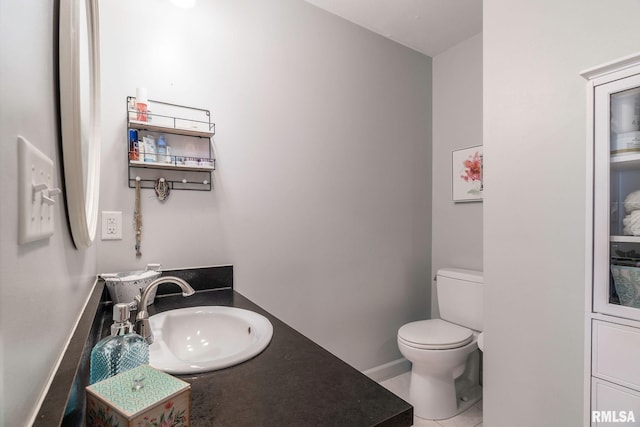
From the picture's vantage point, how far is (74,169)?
1.84 ft

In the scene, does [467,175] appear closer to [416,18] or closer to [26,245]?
[416,18]

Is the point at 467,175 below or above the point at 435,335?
above

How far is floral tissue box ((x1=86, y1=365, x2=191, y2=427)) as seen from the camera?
38cm

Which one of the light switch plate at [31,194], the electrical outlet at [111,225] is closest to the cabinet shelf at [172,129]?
the electrical outlet at [111,225]

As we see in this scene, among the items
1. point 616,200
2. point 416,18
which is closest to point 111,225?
point 616,200

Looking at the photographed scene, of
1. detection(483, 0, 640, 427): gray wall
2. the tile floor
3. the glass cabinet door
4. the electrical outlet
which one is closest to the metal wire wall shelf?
the electrical outlet

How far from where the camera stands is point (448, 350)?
6.01 feet

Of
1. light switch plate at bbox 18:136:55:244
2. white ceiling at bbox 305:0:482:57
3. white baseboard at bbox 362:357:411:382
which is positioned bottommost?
white baseboard at bbox 362:357:411:382

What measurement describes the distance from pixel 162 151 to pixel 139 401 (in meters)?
1.35

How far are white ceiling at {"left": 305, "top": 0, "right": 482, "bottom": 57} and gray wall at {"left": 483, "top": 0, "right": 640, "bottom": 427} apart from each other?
22.4 inches

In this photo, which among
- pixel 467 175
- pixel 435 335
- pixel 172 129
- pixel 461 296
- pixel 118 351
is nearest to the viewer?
pixel 118 351

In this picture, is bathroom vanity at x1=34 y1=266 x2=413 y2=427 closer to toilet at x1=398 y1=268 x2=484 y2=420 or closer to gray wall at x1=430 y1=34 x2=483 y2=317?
toilet at x1=398 y1=268 x2=484 y2=420

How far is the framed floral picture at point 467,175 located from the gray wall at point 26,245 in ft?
7.60

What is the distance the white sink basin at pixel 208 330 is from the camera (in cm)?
105
